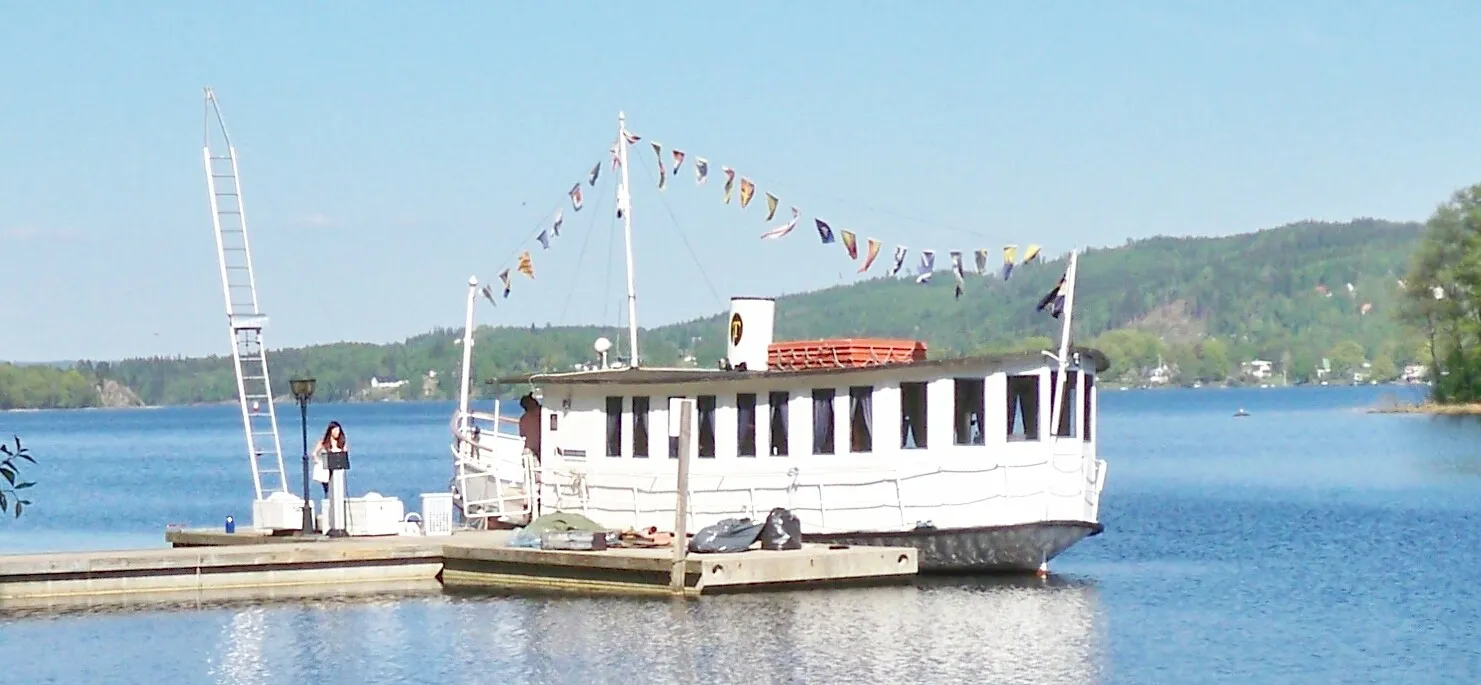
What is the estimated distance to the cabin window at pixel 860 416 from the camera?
3175 centimetres

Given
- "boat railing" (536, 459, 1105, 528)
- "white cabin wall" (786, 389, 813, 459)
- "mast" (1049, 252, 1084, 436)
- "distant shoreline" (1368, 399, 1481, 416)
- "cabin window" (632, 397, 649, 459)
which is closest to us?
"mast" (1049, 252, 1084, 436)

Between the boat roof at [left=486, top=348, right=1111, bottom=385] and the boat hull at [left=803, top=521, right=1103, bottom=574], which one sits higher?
the boat roof at [left=486, top=348, right=1111, bottom=385]

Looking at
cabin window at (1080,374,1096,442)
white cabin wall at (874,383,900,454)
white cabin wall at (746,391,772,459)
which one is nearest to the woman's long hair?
white cabin wall at (746,391,772,459)

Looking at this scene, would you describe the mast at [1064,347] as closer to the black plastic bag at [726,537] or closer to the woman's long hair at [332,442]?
the black plastic bag at [726,537]

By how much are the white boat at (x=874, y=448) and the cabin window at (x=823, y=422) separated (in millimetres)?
21

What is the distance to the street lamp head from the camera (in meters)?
31.7

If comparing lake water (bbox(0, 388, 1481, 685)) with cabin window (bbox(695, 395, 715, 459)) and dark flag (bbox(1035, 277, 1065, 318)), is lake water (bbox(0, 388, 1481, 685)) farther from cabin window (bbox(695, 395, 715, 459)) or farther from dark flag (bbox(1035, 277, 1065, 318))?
dark flag (bbox(1035, 277, 1065, 318))

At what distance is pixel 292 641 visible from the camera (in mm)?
27203

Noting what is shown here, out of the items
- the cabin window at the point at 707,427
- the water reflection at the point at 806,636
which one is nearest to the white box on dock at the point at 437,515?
the water reflection at the point at 806,636

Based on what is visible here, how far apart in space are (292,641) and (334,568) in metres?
3.59

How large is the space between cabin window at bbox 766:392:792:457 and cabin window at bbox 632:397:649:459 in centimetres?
220

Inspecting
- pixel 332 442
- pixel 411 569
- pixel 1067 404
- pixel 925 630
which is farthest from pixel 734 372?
pixel 925 630

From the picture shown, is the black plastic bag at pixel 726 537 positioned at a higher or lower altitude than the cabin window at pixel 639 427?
lower

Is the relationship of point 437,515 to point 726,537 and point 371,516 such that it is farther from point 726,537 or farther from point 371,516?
point 726,537
